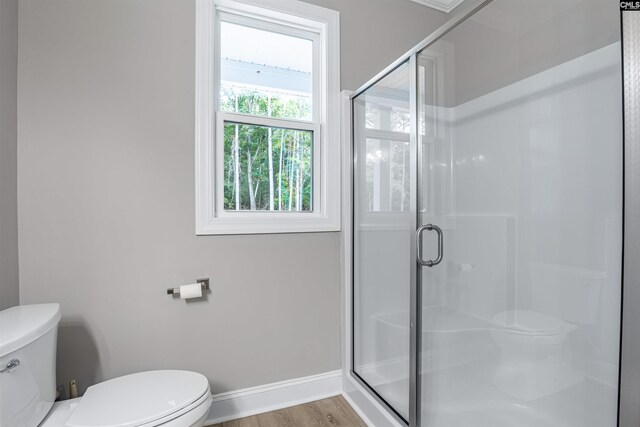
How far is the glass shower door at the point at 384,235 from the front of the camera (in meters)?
1.56

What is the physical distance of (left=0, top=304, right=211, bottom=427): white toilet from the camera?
1090 mm

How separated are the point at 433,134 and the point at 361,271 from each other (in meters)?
0.93

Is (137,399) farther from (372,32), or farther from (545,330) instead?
(372,32)

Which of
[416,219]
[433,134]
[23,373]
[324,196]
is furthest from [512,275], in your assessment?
[23,373]

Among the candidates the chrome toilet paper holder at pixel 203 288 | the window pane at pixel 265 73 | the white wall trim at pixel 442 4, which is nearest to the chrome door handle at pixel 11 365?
the chrome toilet paper holder at pixel 203 288

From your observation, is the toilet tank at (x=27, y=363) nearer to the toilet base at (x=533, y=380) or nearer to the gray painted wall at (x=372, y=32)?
the toilet base at (x=533, y=380)

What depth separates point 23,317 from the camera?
1.24 metres

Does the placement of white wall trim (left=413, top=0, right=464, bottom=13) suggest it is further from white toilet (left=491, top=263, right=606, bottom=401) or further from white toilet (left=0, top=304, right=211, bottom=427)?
white toilet (left=0, top=304, right=211, bottom=427)

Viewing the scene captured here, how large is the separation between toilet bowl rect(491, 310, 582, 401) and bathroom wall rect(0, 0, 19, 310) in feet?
6.45

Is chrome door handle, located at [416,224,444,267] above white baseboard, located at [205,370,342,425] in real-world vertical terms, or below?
above

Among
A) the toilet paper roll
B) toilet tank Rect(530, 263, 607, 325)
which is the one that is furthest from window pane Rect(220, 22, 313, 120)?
toilet tank Rect(530, 263, 607, 325)

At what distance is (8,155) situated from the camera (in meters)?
1.42

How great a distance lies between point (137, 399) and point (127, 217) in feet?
2.70

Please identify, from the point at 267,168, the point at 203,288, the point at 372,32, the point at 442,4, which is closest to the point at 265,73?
the point at 267,168
